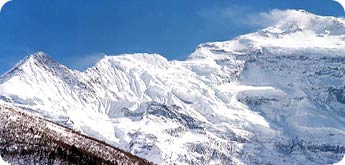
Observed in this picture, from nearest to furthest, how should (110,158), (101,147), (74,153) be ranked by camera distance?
1. (74,153)
2. (110,158)
3. (101,147)

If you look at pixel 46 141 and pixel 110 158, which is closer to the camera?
pixel 46 141

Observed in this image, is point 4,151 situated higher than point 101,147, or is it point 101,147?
point 101,147

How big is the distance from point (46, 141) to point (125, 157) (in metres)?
5.79

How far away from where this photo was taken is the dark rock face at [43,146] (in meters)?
33.8

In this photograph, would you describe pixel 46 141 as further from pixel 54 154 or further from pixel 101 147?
pixel 101 147

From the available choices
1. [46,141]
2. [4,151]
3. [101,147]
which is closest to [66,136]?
[101,147]

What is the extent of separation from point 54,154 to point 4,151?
2154 mm

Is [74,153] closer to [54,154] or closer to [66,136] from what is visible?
[54,154]

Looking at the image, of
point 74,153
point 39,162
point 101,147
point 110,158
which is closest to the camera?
point 39,162

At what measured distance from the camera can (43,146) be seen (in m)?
35.5

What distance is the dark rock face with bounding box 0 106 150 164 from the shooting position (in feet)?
111

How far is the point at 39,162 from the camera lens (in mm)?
32562

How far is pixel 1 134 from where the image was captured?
1473 inches

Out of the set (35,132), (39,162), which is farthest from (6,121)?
(39,162)
